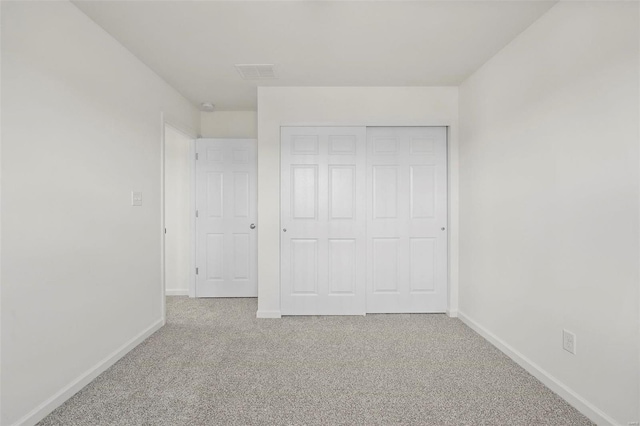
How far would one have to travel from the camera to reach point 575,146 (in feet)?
6.13

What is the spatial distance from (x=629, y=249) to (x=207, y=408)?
2330mm

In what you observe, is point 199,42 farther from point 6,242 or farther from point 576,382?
point 576,382

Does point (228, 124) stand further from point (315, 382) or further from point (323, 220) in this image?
point (315, 382)

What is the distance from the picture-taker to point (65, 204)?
1959 mm

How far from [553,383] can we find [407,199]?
1.96 m

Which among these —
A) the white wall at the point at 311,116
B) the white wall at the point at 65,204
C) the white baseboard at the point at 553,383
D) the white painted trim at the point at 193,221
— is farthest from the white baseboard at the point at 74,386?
the white baseboard at the point at 553,383

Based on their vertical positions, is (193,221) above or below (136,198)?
below

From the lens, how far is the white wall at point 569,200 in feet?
5.18

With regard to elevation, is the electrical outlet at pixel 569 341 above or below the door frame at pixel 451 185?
below

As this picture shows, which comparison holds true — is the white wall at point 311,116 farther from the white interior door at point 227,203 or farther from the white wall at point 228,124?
the white wall at point 228,124

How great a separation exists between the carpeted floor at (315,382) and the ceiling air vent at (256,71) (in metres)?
2.40

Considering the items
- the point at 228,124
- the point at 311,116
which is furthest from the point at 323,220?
the point at 228,124

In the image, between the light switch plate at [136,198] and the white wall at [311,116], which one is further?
the white wall at [311,116]

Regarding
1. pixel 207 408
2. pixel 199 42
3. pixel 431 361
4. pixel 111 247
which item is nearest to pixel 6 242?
pixel 111 247
